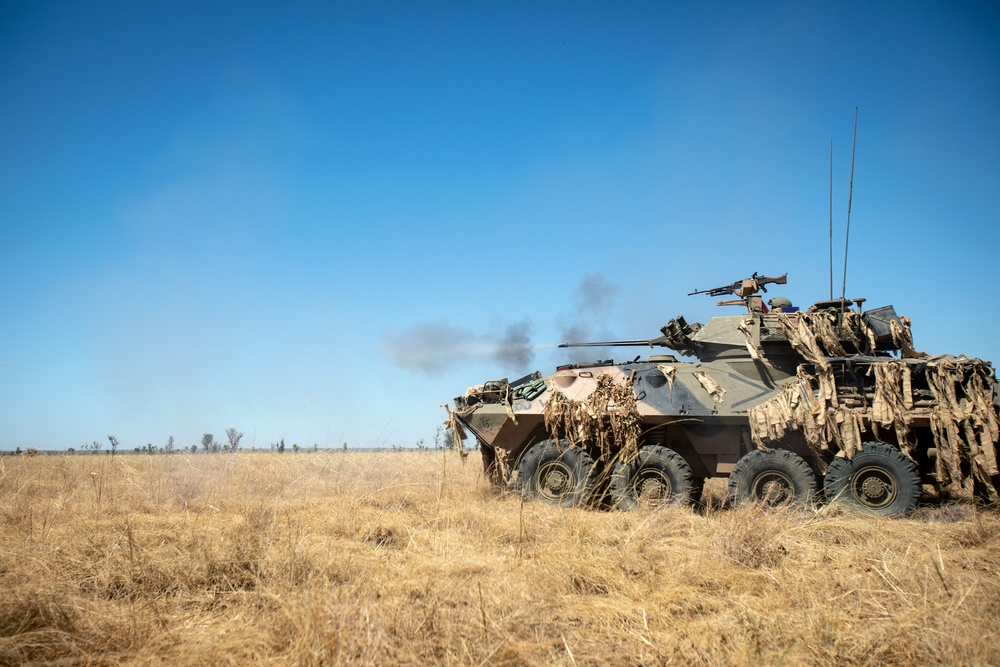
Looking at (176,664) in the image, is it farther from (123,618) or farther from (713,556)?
→ (713,556)

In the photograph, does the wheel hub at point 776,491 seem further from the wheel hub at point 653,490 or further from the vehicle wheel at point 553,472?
the vehicle wheel at point 553,472

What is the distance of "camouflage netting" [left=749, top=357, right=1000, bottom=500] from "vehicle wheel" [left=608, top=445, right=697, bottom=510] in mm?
1033

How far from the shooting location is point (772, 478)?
800 cm

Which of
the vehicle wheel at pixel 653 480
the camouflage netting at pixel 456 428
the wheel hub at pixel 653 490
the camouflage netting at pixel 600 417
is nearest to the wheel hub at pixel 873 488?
the vehicle wheel at pixel 653 480

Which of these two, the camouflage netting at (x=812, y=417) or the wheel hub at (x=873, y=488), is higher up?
the camouflage netting at (x=812, y=417)

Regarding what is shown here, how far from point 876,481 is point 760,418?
1.41 metres

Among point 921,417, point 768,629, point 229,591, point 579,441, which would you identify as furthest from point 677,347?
point 229,591

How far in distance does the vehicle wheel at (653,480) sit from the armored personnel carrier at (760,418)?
0.02 meters

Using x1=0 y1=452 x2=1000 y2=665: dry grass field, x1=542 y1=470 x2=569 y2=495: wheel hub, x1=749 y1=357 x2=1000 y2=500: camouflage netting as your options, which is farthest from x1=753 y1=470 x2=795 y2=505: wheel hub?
x1=542 y1=470 x2=569 y2=495: wheel hub

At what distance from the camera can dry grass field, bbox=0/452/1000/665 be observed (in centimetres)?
307

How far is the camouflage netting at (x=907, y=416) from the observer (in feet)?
24.0

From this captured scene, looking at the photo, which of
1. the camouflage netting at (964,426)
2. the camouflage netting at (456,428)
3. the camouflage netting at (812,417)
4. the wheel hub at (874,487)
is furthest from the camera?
the camouflage netting at (456,428)

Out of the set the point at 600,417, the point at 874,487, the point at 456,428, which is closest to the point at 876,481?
the point at 874,487

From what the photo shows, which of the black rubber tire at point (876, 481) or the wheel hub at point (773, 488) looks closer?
the black rubber tire at point (876, 481)
